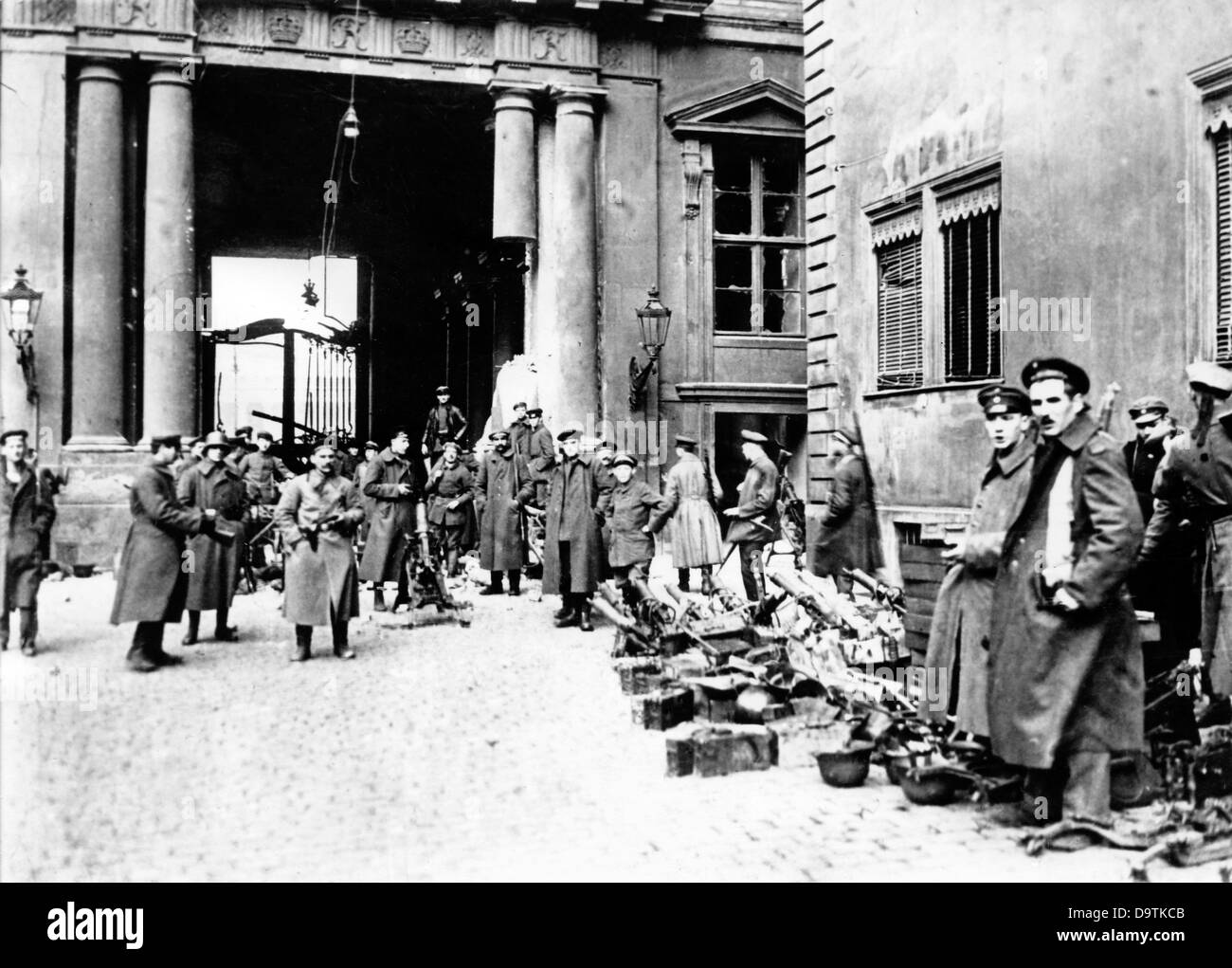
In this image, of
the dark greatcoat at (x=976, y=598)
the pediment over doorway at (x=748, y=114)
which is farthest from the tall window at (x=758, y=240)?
the dark greatcoat at (x=976, y=598)

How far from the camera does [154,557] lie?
8984 mm

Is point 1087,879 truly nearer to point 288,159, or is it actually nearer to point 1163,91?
point 1163,91

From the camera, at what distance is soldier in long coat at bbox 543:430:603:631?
11.5 metres

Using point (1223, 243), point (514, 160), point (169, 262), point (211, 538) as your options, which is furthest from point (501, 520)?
point (1223, 243)

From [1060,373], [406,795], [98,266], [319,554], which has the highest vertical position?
[98,266]

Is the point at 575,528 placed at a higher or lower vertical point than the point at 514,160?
lower

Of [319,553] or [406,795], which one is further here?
[319,553]

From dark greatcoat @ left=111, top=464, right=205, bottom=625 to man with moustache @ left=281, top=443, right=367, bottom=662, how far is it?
855mm

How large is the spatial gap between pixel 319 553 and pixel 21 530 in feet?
7.42

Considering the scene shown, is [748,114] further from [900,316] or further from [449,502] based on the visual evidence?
[449,502]

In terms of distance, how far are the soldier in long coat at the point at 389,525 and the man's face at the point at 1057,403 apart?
27.1ft

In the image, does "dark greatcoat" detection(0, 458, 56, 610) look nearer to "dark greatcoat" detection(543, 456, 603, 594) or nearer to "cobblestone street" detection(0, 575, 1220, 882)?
"cobblestone street" detection(0, 575, 1220, 882)

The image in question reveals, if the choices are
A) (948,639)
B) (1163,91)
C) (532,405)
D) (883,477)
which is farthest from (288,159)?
(948,639)

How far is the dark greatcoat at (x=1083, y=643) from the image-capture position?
186 inches
